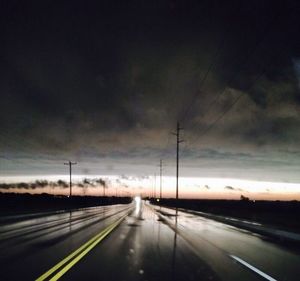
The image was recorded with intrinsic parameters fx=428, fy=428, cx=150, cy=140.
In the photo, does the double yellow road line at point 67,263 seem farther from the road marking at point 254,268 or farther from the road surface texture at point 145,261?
the road marking at point 254,268

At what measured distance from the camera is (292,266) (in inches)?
460

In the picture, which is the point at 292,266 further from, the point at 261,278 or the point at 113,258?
the point at 113,258

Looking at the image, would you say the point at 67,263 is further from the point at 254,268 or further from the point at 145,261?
the point at 254,268

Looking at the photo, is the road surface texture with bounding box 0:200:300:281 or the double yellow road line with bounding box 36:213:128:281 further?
the road surface texture with bounding box 0:200:300:281

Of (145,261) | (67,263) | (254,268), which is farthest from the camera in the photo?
(145,261)

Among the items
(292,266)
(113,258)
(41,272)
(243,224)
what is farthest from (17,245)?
(243,224)

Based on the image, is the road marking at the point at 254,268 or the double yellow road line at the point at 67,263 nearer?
the double yellow road line at the point at 67,263

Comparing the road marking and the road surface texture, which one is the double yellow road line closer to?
the road surface texture

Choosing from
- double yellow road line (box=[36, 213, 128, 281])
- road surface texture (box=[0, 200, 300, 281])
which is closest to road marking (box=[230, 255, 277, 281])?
road surface texture (box=[0, 200, 300, 281])

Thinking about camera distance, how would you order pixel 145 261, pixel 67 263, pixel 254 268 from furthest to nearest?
pixel 145 261
pixel 67 263
pixel 254 268

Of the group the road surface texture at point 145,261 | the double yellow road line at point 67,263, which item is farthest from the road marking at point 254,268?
the double yellow road line at point 67,263

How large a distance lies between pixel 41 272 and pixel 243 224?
2124 cm

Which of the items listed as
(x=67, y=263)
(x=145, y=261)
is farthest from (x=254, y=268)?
(x=67, y=263)

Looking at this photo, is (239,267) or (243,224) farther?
(243,224)
